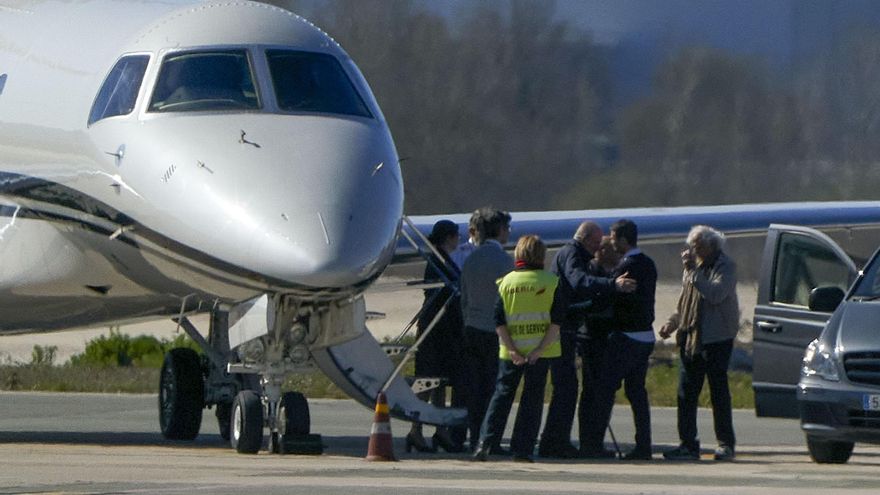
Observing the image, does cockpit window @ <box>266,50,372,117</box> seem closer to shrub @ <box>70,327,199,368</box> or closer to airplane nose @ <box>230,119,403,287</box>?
airplane nose @ <box>230,119,403,287</box>

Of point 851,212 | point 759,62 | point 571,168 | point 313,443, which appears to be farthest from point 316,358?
point 759,62

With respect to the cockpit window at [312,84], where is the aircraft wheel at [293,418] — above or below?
below

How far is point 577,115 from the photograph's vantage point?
90.7 ft

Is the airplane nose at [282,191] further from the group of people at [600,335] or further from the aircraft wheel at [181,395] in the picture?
the aircraft wheel at [181,395]

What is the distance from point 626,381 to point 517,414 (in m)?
1.20

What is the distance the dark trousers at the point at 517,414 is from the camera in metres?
14.8

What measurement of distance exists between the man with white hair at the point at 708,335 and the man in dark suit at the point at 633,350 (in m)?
0.36

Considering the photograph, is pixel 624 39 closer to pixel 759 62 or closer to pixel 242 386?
pixel 759 62

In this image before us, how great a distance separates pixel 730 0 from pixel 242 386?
Answer: 1444 centimetres

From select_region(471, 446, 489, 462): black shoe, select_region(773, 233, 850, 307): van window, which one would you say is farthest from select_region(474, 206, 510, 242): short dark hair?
select_region(773, 233, 850, 307): van window

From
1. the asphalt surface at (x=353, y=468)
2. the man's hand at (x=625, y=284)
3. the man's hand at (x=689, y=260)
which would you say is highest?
the man's hand at (x=689, y=260)

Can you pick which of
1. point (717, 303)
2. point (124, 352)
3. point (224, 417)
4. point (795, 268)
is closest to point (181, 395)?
point (224, 417)

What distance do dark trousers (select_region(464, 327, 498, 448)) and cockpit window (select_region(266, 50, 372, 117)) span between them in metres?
1.92

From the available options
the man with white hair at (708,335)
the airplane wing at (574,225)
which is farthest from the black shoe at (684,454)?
the airplane wing at (574,225)
